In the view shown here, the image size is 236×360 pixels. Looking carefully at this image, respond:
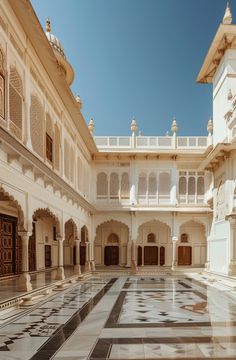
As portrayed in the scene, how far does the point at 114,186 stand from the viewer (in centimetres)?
1952

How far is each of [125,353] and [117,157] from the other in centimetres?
1536

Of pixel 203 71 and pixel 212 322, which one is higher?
pixel 203 71

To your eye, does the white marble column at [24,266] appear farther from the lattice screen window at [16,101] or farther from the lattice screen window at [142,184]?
the lattice screen window at [142,184]

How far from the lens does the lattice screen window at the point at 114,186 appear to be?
19.4 metres

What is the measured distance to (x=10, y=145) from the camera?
6.46m

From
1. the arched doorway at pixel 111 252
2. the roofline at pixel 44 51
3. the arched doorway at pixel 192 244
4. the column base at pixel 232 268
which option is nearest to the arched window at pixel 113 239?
the arched doorway at pixel 111 252

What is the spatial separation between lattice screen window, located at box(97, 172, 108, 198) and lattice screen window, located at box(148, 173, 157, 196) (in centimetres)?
244

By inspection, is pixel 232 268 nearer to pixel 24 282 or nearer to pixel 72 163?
pixel 72 163

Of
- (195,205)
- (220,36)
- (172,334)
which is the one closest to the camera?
(172,334)

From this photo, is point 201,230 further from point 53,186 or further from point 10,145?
point 10,145

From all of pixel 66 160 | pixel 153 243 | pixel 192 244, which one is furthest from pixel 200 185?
pixel 66 160

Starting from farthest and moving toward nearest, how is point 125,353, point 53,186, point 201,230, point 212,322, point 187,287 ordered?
point 201,230 → point 187,287 → point 53,186 → point 212,322 → point 125,353

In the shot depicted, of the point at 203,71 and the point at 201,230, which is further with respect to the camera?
the point at 201,230

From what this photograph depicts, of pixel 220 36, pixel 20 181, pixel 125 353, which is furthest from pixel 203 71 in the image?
pixel 125 353
